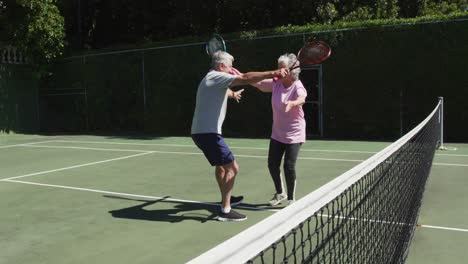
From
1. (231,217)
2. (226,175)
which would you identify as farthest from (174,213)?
(226,175)

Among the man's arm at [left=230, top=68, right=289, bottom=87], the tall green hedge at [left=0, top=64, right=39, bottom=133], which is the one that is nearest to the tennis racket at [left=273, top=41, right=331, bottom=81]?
the man's arm at [left=230, top=68, right=289, bottom=87]

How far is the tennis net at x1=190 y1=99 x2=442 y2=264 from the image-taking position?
1642mm

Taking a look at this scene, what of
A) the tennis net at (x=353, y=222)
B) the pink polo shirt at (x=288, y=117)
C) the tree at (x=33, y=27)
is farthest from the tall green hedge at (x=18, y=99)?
the tennis net at (x=353, y=222)

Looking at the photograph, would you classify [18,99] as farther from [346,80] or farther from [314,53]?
[314,53]

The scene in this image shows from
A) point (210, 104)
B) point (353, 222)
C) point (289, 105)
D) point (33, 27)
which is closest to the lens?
point (353, 222)

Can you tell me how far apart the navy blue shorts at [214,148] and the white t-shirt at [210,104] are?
55 mm

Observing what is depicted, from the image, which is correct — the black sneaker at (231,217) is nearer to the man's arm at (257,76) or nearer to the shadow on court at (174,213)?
the shadow on court at (174,213)

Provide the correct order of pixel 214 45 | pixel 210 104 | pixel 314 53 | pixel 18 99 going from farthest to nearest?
pixel 18 99 < pixel 214 45 < pixel 314 53 < pixel 210 104

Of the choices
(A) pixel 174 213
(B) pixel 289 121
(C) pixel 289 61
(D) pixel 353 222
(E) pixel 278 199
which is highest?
(C) pixel 289 61

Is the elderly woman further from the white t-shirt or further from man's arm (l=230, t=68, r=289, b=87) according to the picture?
man's arm (l=230, t=68, r=289, b=87)

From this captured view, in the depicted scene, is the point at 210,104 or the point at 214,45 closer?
the point at 210,104

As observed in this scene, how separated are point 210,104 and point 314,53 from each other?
1540mm

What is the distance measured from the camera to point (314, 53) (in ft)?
18.3

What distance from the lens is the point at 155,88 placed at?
57.3 feet
